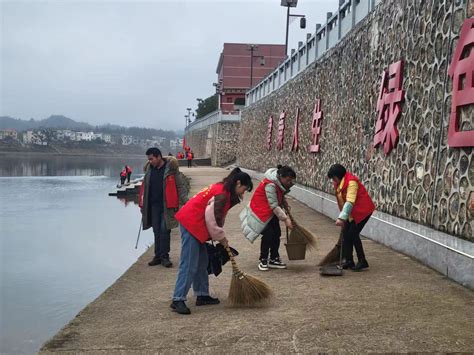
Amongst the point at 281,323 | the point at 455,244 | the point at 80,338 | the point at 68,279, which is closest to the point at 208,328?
the point at 281,323

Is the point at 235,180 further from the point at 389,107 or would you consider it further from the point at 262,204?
the point at 389,107

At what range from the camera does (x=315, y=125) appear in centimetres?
1402

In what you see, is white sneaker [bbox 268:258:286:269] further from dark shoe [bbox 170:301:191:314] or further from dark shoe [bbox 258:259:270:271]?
dark shoe [bbox 170:301:191:314]

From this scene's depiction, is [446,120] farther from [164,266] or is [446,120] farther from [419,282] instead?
[164,266]

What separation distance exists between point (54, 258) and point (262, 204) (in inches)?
324

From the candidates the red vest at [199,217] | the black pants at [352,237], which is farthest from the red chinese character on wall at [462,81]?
the red vest at [199,217]

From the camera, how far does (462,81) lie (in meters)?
5.61

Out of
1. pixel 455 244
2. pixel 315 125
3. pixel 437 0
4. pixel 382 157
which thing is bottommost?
pixel 455 244

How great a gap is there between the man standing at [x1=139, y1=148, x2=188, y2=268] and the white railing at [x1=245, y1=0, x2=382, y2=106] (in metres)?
5.63

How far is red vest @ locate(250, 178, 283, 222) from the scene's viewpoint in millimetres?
5953

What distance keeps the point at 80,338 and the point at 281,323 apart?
1.67 metres

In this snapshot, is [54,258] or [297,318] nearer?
[297,318]

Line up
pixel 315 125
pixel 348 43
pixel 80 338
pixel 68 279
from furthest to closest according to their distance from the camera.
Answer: pixel 315 125, pixel 348 43, pixel 68 279, pixel 80 338

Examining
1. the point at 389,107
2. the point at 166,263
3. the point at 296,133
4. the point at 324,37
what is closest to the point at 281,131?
the point at 296,133
